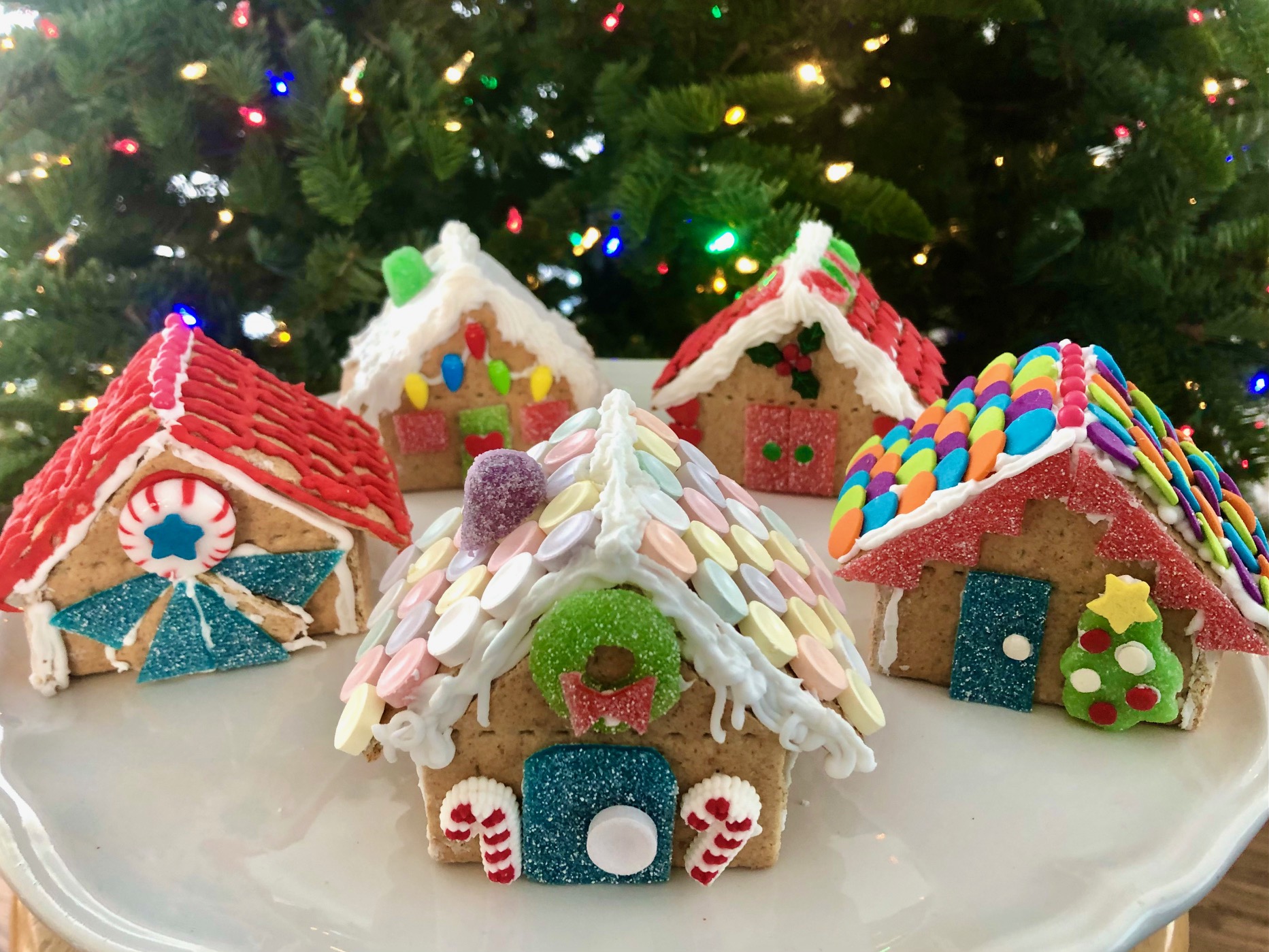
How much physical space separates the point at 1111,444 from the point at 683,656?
0.65 m

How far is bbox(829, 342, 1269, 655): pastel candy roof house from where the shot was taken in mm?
1226

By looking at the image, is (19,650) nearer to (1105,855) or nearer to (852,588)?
(852,588)

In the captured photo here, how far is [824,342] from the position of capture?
1.80 metres

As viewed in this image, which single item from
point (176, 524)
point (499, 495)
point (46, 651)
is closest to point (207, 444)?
point (176, 524)

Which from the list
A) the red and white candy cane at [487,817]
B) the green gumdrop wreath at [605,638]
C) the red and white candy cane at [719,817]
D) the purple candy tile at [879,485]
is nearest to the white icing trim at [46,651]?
the red and white candy cane at [487,817]

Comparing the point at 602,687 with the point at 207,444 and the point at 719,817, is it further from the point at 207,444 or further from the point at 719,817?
the point at 207,444

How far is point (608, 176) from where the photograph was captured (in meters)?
2.23

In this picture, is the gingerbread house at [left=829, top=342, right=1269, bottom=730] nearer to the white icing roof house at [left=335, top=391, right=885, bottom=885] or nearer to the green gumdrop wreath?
the white icing roof house at [left=335, top=391, right=885, bottom=885]

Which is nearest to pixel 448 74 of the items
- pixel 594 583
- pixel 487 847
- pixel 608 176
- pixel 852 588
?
pixel 608 176

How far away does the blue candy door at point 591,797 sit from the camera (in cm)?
103

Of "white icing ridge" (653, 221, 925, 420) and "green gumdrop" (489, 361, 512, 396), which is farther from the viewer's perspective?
"green gumdrop" (489, 361, 512, 396)

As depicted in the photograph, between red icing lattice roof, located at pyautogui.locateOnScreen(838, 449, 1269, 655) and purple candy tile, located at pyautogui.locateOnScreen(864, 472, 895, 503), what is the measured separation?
151 millimetres

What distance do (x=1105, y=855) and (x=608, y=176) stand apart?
1712mm

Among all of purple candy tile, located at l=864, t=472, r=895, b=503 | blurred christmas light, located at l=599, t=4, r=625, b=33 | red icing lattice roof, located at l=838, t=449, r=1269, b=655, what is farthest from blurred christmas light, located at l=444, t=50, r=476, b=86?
red icing lattice roof, located at l=838, t=449, r=1269, b=655
